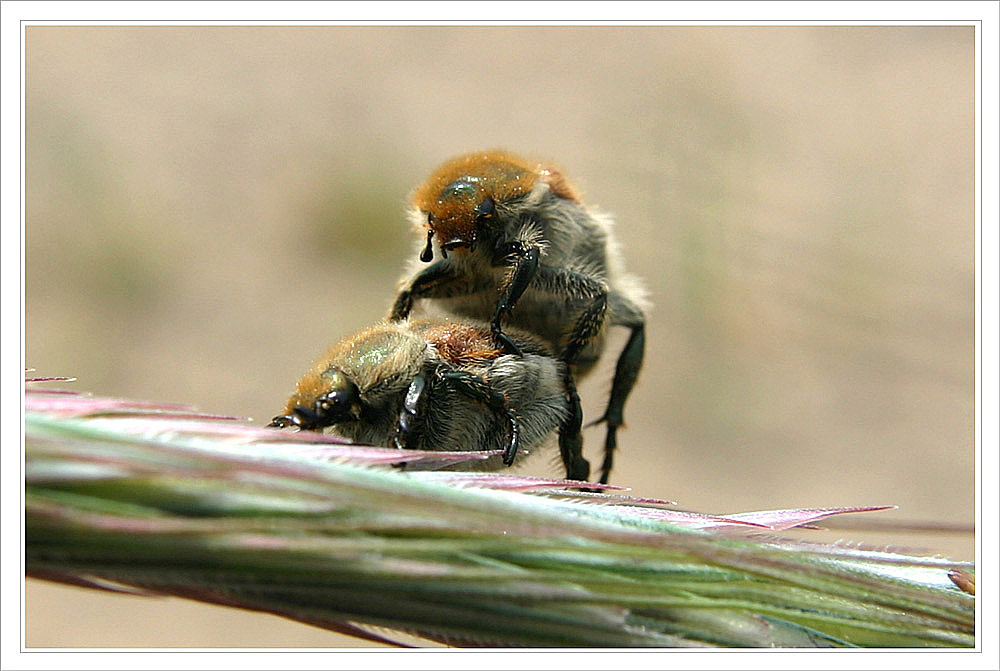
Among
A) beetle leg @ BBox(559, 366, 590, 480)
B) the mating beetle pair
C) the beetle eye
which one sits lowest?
beetle leg @ BBox(559, 366, 590, 480)

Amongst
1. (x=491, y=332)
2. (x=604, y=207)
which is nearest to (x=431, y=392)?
(x=491, y=332)

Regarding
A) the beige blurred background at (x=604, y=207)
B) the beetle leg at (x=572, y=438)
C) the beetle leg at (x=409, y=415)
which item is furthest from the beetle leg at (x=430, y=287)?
the beige blurred background at (x=604, y=207)

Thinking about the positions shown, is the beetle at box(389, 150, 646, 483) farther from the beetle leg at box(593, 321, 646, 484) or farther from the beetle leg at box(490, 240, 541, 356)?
the beetle leg at box(593, 321, 646, 484)

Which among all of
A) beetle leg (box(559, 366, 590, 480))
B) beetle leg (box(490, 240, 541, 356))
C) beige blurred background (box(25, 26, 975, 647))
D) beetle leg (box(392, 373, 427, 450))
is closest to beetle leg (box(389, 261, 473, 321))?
beetle leg (box(490, 240, 541, 356))

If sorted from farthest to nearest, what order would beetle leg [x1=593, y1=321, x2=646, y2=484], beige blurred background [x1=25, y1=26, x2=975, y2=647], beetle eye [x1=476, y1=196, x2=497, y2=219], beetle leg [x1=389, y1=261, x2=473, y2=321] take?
beige blurred background [x1=25, y1=26, x2=975, y2=647]
beetle leg [x1=593, y1=321, x2=646, y2=484]
beetle leg [x1=389, y1=261, x2=473, y2=321]
beetle eye [x1=476, y1=196, x2=497, y2=219]

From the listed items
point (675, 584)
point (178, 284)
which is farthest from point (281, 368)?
point (675, 584)

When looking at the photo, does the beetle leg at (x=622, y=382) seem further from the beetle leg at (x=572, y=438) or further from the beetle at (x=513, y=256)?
the beetle leg at (x=572, y=438)

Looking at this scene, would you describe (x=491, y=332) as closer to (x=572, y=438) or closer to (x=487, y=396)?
(x=487, y=396)
